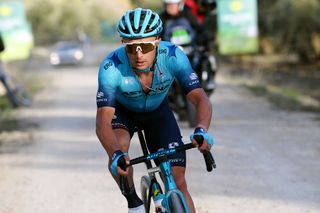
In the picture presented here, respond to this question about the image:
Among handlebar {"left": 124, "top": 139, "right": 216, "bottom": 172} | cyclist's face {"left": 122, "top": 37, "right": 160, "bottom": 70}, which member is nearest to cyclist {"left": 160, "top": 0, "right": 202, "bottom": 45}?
cyclist's face {"left": 122, "top": 37, "right": 160, "bottom": 70}

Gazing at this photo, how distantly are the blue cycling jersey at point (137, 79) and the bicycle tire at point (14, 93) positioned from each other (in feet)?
38.8

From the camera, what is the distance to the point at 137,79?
17.1ft

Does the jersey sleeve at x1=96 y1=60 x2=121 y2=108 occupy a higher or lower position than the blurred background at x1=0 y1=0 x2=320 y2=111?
higher

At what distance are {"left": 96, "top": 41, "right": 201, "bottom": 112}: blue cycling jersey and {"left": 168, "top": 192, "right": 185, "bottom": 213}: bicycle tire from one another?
775 mm

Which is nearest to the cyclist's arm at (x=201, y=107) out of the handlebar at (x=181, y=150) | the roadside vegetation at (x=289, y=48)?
the handlebar at (x=181, y=150)

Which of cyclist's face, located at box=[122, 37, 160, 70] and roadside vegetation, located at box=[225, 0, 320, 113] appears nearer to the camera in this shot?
cyclist's face, located at box=[122, 37, 160, 70]

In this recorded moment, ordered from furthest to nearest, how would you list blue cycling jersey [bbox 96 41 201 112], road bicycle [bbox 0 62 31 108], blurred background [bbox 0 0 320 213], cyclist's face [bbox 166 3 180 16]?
road bicycle [bbox 0 62 31 108] → cyclist's face [bbox 166 3 180 16] → blurred background [bbox 0 0 320 213] → blue cycling jersey [bbox 96 41 201 112]

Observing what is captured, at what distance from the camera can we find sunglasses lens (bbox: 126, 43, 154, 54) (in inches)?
196

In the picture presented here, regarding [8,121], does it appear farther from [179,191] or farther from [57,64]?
[57,64]

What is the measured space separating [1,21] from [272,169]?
20393 mm

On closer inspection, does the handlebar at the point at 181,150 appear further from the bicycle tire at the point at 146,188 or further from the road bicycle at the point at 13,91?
the road bicycle at the point at 13,91

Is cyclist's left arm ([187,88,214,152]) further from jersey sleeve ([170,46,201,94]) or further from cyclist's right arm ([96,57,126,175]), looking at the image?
cyclist's right arm ([96,57,126,175])

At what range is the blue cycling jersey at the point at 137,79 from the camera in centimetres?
513

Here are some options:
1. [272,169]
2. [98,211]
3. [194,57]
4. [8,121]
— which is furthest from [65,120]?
[98,211]
